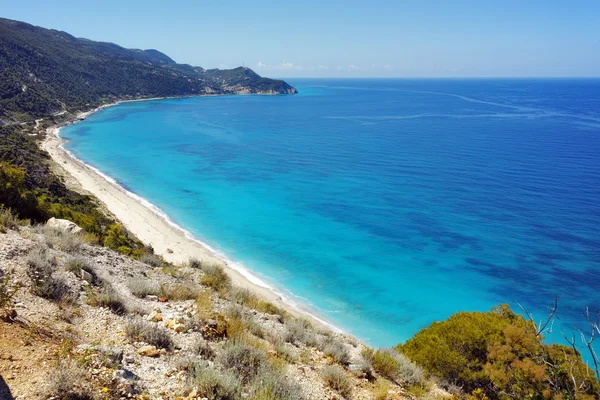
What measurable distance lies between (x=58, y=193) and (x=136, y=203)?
9.68m

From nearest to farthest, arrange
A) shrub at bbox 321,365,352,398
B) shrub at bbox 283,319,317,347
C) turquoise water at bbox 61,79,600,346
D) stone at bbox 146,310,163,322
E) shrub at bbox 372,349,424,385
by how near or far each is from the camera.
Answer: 1. shrub at bbox 321,365,352,398
2. stone at bbox 146,310,163,322
3. shrub at bbox 372,349,424,385
4. shrub at bbox 283,319,317,347
5. turquoise water at bbox 61,79,600,346

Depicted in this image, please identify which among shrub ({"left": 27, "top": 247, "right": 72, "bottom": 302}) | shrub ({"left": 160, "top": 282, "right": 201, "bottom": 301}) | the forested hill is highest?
the forested hill

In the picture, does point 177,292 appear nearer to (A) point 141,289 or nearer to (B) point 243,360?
(A) point 141,289

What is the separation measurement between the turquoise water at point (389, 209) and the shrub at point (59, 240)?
47.1ft

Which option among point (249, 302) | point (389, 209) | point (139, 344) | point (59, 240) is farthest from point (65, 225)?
point (389, 209)

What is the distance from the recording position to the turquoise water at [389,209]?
81.6ft

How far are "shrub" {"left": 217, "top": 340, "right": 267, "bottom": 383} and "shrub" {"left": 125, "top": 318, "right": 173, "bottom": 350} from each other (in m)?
1.02

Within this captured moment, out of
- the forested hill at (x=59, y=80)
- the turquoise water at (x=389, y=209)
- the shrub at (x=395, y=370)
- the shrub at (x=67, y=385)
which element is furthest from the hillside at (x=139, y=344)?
the forested hill at (x=59, y=80)

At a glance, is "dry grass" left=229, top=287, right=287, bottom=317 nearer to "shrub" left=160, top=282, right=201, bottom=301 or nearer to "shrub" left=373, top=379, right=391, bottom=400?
"shrub" left=160, top=282, right=201, bottom=301

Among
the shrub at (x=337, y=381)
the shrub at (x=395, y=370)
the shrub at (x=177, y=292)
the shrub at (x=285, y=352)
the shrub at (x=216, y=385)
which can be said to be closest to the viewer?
the shrub at (x=216, y=385)

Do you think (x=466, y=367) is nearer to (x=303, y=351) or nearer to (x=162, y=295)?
(x=303, y=351)

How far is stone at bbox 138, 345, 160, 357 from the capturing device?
6.11 m

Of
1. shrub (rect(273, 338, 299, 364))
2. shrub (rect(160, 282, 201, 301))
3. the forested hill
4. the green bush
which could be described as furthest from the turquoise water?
the forested hill

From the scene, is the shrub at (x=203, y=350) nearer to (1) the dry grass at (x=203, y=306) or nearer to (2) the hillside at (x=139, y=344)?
(2) the hillside at (x=139, y=344)
